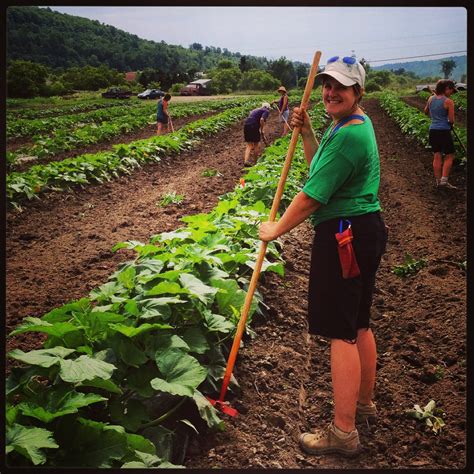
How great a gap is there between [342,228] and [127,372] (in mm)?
1169

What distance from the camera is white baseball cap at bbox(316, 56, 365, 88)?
2.09 metres

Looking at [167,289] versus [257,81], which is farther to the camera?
[257,81]

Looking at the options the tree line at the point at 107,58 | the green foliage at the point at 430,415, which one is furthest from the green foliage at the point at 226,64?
the green foliage at the point at 430,415

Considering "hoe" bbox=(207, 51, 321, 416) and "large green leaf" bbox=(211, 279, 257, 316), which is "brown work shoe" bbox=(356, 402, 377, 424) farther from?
"large green leaf" bbox=(211, 279, 257, 316)

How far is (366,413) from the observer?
266cm

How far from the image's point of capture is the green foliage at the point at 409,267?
4.31m

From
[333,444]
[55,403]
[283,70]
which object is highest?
[283,70]

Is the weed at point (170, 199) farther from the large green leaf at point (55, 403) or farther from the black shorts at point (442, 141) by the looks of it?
the large green leaf at point (55, 403)

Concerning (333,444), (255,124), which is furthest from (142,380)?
(255,124)

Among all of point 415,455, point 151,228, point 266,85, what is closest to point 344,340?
point 415,455

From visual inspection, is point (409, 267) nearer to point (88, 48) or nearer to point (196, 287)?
point (196, 287)

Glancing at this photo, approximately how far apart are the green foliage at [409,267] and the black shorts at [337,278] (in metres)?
2.08

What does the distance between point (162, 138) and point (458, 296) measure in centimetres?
923

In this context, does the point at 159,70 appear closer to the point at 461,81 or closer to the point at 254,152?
the point at 461,81
